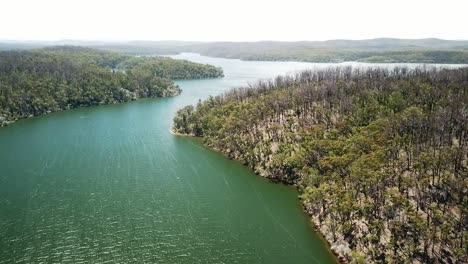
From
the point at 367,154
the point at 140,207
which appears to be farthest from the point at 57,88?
the point at 367,154

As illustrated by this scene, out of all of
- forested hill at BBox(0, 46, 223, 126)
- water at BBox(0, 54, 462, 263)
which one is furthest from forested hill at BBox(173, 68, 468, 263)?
forested hill at BBox(0, 46, 223, 126)

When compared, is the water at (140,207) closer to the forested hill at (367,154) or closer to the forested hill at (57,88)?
the forested hill at (367,154)

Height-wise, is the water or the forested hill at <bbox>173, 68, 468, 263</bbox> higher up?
the forested hill at <bbox>173, 68, 468, 263</bbox>

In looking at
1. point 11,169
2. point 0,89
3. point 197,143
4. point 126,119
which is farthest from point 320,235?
point 0,89

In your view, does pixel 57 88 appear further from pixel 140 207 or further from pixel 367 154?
pixel 367 154

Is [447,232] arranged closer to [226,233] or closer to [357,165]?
[357,165]

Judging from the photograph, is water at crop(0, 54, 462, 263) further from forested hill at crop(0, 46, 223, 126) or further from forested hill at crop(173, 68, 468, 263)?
forested hill at crop(0, 46, 223, 126)
